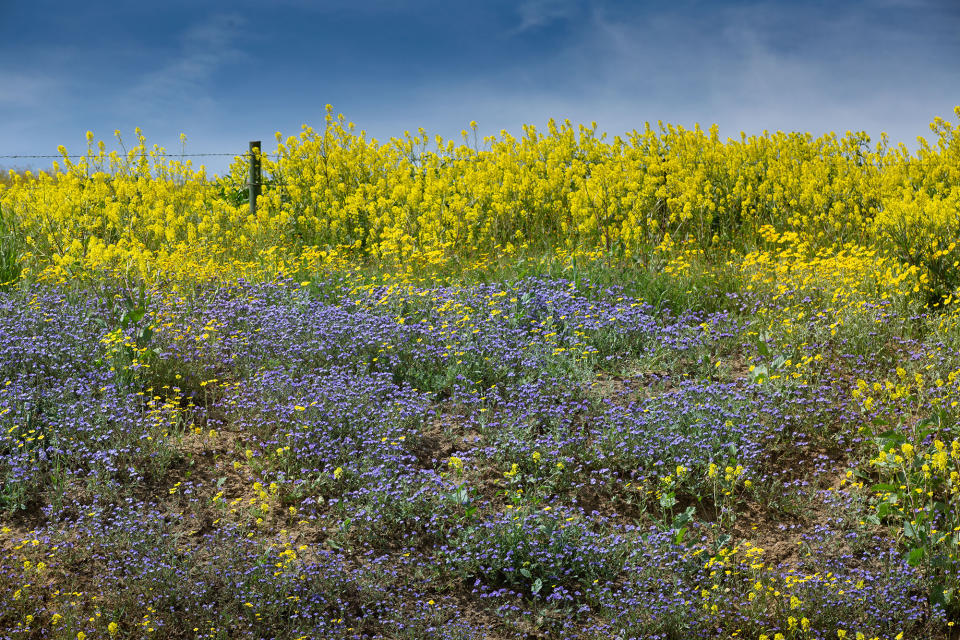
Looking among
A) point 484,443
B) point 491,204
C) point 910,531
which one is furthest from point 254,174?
point 910,531

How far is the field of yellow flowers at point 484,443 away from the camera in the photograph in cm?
364

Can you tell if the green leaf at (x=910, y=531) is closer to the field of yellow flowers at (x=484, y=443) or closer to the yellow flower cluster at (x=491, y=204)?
the field of yellow flowers at (x=484, y=443)

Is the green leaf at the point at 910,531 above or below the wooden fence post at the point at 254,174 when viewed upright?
below

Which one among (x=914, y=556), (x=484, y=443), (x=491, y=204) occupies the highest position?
(x=491, y=204)

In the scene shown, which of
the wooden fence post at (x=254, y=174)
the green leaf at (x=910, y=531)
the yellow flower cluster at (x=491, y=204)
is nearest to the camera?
the green leaf at (x=910, y=531)

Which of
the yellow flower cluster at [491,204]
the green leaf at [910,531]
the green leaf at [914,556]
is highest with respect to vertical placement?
the yellow flower cluster at [491,204]

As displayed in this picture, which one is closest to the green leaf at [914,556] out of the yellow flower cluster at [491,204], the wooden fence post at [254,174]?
the yellow flower cluster at [491,204]

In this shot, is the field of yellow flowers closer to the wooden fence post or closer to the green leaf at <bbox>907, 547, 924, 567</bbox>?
the green leaf at <bbox>907, 547, 924, 567</bbox>

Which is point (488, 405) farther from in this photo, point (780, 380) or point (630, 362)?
point (780, 380)

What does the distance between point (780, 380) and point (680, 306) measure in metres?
1.53

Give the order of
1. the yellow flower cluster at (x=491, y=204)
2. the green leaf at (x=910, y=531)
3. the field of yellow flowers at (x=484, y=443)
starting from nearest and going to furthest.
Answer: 1. the field of yellow flowers at (x=484, y=443)
2. the green leaf at (x=910, y=531)
3. the yellow flower cluster at (x=491, y=204)

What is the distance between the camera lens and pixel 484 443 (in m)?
4.73

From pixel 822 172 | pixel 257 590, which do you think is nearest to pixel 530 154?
pixel 822 172

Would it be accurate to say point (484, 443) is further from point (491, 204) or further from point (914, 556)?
point (491, 204)
